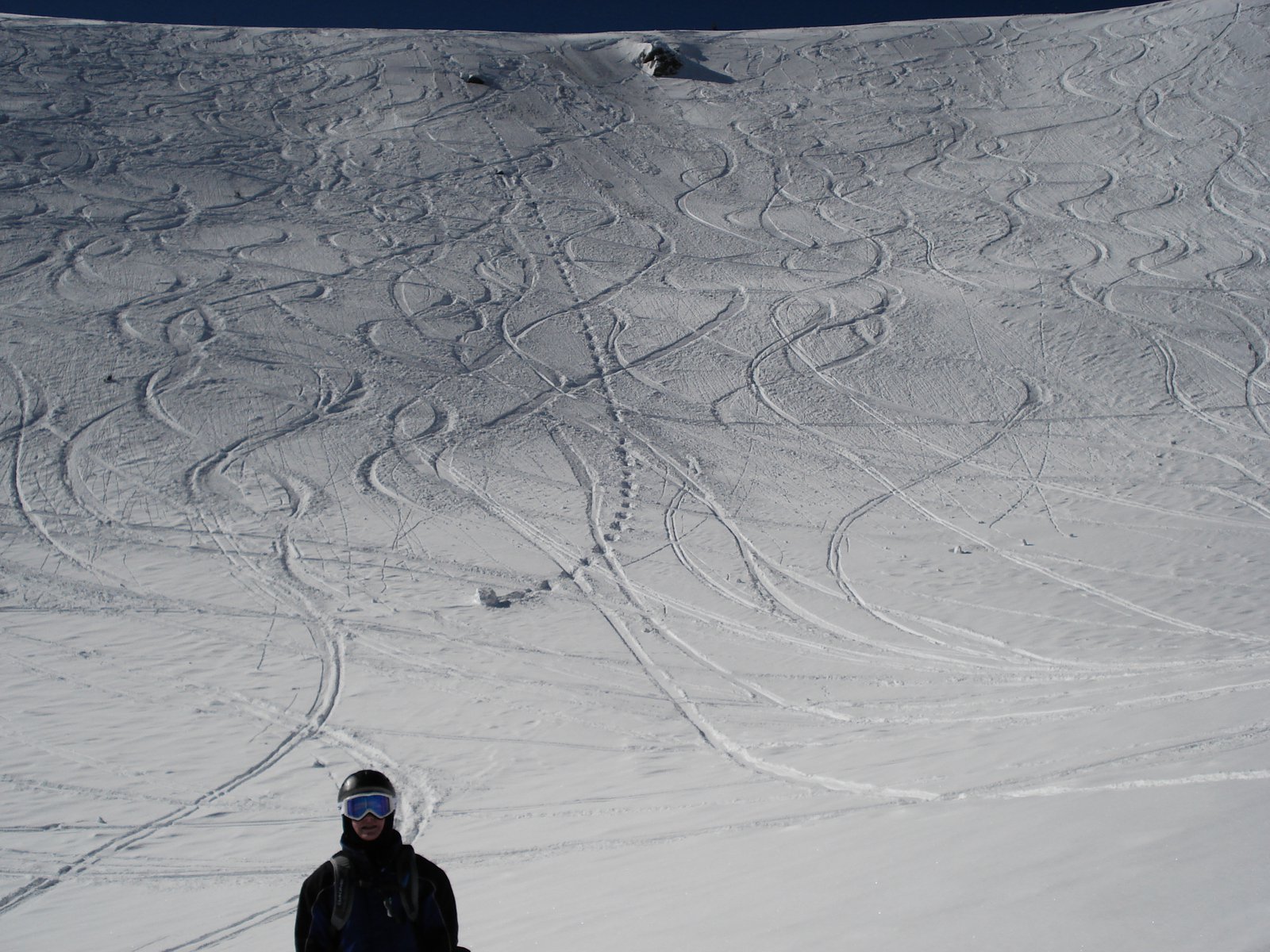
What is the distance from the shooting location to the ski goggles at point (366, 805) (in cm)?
255

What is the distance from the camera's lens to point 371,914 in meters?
2.53

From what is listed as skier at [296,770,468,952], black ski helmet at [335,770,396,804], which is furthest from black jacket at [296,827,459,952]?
black ski helmet at [335,770,396,804]

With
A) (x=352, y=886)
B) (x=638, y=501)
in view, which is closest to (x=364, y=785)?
(x=352, y=886)

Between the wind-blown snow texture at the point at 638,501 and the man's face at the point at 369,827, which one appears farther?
the wind-blown snow texture at the point at 638,501

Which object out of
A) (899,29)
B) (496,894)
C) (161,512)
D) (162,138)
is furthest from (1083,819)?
(899,29)

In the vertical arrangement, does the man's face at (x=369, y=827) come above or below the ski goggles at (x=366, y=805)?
below

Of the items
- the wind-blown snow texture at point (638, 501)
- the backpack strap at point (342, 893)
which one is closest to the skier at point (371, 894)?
the backpack strap at point (342, 893)

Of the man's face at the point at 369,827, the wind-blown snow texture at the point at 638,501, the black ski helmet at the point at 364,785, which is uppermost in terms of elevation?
the wind-blown snow texture at the point at 638,501

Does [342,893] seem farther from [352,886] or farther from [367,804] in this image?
[367,804]

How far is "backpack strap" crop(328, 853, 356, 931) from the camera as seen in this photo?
2.51 meters

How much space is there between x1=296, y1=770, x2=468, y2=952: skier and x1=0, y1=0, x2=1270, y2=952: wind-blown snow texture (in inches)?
64.6

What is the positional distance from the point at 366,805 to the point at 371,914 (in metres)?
0.28

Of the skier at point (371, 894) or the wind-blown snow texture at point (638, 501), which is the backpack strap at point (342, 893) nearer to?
the skier at point (371, 894)

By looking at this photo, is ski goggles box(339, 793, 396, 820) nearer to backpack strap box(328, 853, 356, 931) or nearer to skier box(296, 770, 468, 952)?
skier box(296, 770, 468, 952)
